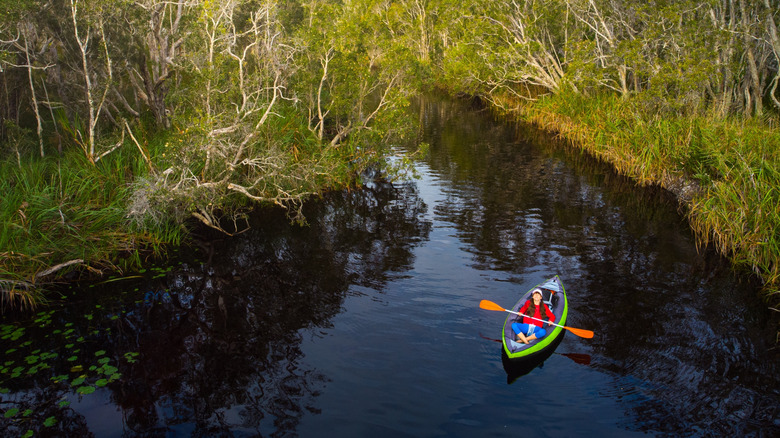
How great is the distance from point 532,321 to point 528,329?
0.81 feet

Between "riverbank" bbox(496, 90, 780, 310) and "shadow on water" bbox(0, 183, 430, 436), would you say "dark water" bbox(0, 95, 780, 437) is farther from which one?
"riverbank" bbox(496, 90, 780, 310)

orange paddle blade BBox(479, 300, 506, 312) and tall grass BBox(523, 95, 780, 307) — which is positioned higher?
tall grass BBox(523, 95, 780, 307)

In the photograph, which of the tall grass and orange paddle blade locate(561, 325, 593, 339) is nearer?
orange paddle blade locate(561, 325, 593, 339)

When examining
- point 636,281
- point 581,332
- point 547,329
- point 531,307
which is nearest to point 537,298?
point 531,307

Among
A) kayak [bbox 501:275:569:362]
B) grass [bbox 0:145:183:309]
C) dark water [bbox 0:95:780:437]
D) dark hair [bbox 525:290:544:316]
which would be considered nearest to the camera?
dark water [bbox 0:95:780:437]

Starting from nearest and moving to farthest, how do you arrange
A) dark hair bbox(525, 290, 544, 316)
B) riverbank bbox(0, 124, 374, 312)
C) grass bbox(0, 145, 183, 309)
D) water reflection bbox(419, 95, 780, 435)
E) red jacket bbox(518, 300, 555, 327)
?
water reflection bbox(419, 95, 780, 435) → red jacket bbox(518, 300, 555, 327) → dark hair bbox(525, 290, 544, 316) → grass bbox(0, 145, 183, 309) → riverbank bbox(0, 124, 374, 312)

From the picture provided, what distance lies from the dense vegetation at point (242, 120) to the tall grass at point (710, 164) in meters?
0.07

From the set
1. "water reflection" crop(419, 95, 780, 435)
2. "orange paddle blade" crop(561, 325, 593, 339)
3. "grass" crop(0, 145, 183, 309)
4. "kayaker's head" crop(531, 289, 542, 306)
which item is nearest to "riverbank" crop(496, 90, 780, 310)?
"water reflection" crop(419, 95, 780, 435)

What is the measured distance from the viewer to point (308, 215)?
17.0m

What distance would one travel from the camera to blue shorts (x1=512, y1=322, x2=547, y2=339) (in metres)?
9.50

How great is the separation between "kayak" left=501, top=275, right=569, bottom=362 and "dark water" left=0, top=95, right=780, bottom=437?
278 millimetres

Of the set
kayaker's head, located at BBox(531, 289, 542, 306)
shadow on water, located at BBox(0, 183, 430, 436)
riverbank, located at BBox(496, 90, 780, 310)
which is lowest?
shadow on water, located at BBox(0, 183, 430, 436)

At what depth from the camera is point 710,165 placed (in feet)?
49.9

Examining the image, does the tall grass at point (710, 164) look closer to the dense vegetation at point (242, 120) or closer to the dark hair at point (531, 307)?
the dense vegetation at point (242, 120)
